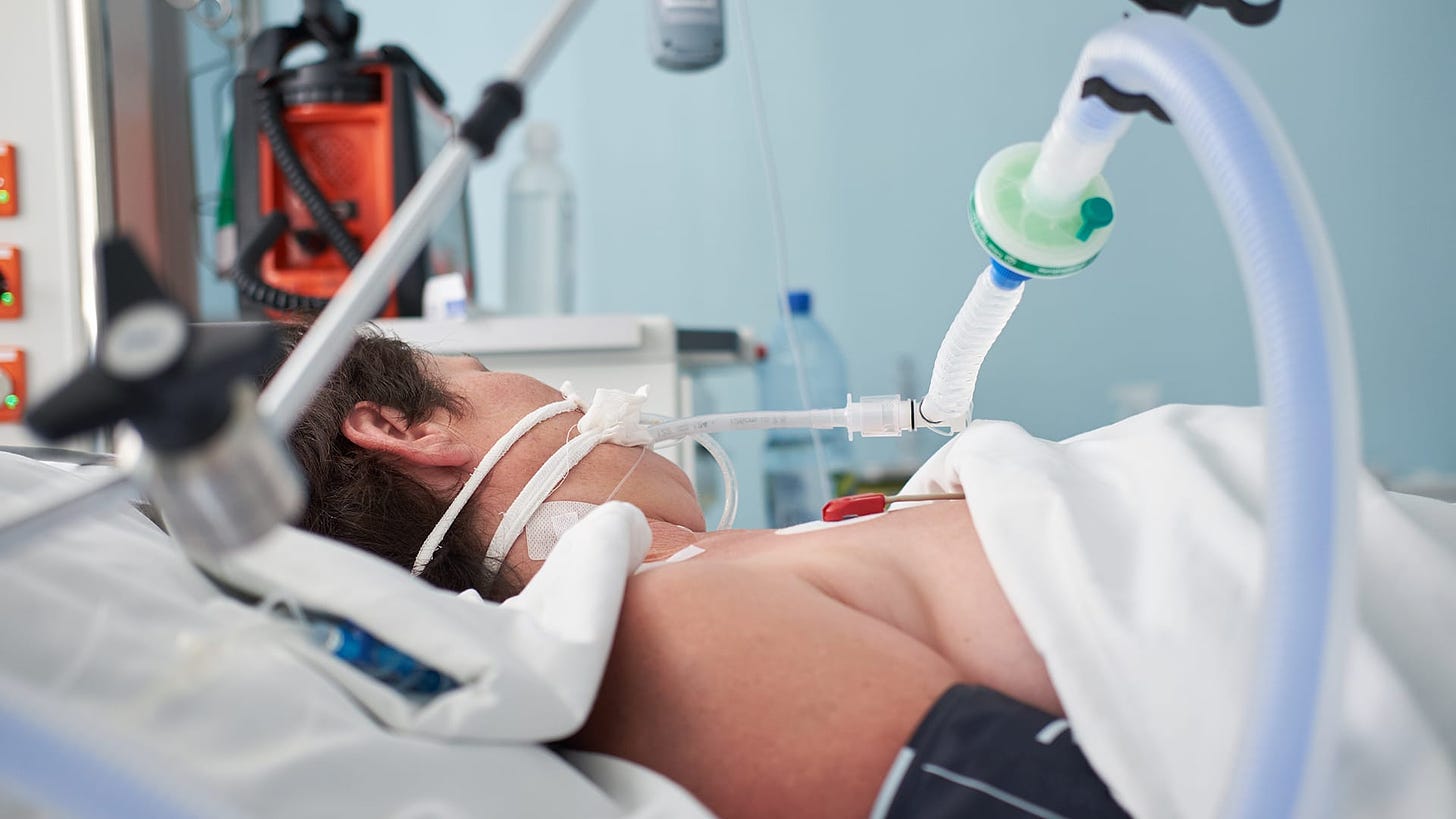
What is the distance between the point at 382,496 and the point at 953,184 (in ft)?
5.86

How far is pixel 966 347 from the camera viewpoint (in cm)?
90

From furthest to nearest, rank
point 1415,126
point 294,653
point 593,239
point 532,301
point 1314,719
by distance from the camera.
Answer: point 593,239 → point 1415,126 → point 532,301 → point 294,653 → point 1314,719

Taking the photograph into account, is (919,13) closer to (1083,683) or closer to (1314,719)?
(1083,683)

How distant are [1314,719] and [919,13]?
2327mm

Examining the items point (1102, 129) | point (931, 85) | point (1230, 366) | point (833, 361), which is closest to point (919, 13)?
point (931, 85)

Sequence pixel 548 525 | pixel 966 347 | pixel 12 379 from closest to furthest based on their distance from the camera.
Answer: pixel 966 347, pixel 548 525, pixel 12 379

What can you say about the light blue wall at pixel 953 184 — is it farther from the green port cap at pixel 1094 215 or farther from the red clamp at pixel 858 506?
the green port cap at pixel 1094 215

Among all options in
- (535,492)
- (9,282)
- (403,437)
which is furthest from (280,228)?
(535,492)

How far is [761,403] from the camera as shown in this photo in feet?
8.51

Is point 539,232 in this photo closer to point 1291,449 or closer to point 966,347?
point 966,347

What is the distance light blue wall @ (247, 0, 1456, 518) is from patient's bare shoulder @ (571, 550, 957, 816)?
1746 millimetres

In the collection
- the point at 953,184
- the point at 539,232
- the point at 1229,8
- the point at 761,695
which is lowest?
the point at 761,695

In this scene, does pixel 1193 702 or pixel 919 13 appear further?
pixel 919 13

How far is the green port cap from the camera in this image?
2.18 ft
